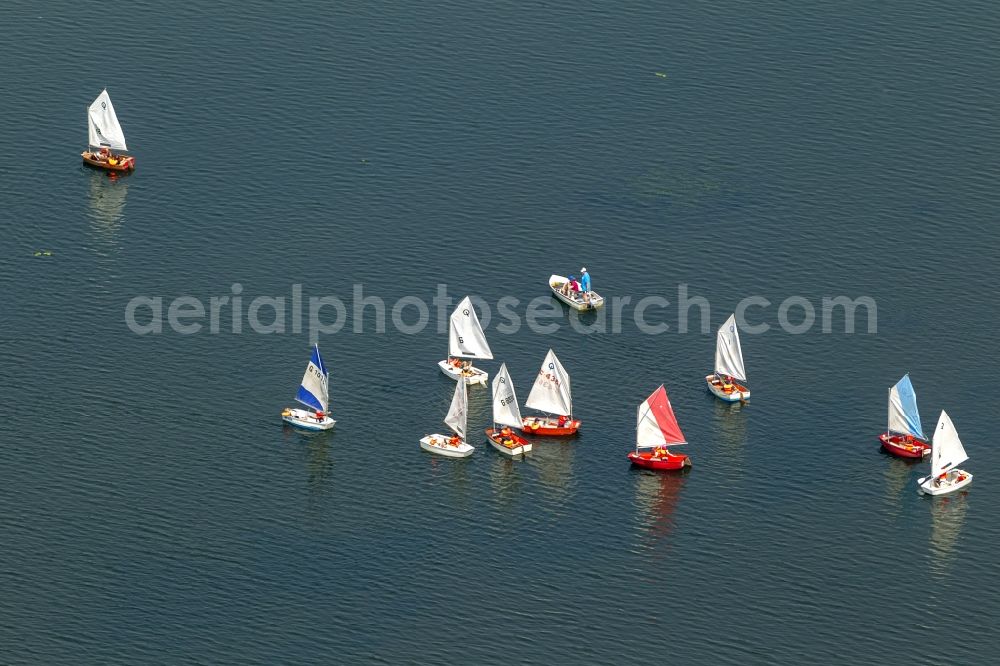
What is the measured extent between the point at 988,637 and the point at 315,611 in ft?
213

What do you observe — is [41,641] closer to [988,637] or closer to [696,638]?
[696,638]

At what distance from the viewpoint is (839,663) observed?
194750 millimetres

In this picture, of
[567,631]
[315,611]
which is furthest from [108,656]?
[567,631]

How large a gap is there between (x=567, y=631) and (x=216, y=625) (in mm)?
33636

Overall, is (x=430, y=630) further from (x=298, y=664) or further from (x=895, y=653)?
(x=895, y=653)

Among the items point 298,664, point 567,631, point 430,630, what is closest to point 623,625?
point 567,631

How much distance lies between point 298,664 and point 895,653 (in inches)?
2231

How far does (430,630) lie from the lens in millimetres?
197125

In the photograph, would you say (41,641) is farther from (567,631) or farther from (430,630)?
(567,631)

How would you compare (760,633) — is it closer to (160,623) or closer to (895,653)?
(895,653)

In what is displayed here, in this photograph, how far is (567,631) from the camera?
197 m

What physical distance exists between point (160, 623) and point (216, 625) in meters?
5.39

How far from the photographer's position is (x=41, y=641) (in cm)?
19500

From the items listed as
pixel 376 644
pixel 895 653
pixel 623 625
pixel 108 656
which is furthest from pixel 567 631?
pixel 108 656
